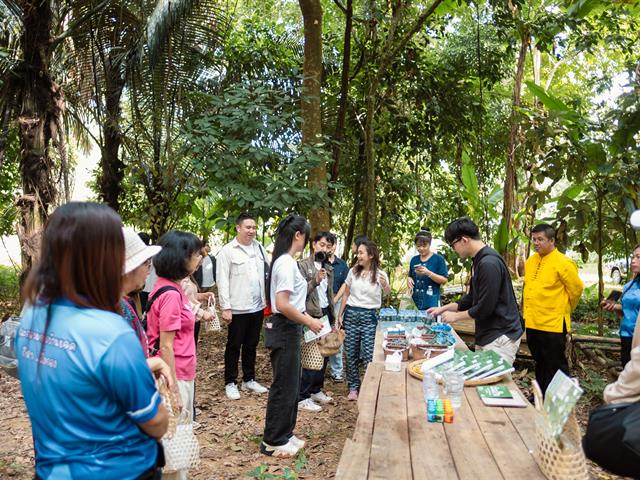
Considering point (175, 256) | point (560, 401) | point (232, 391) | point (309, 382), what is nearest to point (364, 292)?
point (309, 382)

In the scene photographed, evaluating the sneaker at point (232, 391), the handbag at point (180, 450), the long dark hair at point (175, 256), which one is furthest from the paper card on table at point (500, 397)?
the sneaker at point (232, 391)

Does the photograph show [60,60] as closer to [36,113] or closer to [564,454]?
[36,113]

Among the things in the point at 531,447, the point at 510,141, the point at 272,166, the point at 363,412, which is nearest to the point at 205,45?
the point at 272,166

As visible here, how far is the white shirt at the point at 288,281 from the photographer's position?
414 cm

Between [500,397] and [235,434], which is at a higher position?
[500,397]

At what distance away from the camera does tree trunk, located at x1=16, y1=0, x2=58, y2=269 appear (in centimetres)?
707

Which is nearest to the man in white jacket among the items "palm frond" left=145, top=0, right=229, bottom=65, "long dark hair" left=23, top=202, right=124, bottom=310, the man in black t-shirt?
the man in black t-shirt

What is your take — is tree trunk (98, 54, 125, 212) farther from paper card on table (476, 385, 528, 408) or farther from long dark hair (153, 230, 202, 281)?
paper card on table (476, 385, 528, 408)

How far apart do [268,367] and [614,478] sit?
413cm

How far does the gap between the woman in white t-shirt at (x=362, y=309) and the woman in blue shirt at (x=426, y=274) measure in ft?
A: 2.39

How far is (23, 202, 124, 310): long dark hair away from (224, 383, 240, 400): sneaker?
4.50 meters

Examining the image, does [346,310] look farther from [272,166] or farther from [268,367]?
[272,166]

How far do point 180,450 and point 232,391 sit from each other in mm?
3577

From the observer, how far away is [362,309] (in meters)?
6.01
